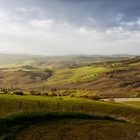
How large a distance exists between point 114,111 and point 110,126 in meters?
42.5

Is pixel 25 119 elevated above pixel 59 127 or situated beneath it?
elevated above

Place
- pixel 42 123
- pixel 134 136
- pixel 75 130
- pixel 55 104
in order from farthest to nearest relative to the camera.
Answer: pixel 55 104 → pixel 42 123 → pixel 75 130 → pixel 134 136

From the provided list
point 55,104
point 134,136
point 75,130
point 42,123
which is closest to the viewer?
point 134,136

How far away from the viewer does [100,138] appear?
76.5ft

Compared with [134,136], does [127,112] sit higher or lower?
lower

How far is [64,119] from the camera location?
94.0ft

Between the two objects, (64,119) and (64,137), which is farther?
(64,119)

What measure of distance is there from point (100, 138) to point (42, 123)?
599cm

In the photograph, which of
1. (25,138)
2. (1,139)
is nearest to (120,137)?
(25,138)

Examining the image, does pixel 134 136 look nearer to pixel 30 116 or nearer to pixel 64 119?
pixel 64 119

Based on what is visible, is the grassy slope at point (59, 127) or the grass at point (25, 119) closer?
the grassy slope at point (59, 127)

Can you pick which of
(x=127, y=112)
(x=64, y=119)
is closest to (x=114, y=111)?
(x=127, y=112)

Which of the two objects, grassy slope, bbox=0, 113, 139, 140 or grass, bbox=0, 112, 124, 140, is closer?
grassy slope, bbox=0, 113, 139, 140

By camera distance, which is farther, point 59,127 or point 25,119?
point 25,119
